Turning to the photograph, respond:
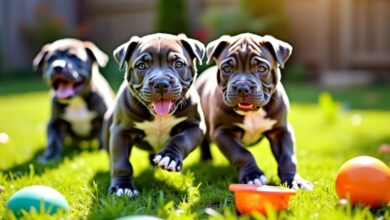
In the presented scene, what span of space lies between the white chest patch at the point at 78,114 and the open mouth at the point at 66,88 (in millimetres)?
165

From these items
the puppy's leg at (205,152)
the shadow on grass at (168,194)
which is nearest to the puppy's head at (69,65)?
→ the shadow on grass at (168,194)

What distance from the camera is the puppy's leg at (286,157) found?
3898 mm

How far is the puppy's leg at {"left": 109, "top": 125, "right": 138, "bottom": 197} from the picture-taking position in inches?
149

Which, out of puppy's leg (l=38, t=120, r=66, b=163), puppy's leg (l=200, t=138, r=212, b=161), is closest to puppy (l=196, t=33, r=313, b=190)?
puppy's leg (l=200, t=138, r=212, b=161)

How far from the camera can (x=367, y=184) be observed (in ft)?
10.3

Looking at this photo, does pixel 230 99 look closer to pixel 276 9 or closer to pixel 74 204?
pixel 74 204

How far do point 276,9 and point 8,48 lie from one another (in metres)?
9.03

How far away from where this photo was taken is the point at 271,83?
3.95 m

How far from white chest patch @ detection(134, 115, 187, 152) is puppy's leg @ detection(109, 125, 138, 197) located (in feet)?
0.48

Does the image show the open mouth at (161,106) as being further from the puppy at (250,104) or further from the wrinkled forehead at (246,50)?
the wrinkled forehead at (246,50)

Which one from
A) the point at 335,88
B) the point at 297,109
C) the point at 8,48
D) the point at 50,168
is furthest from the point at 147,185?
the point at 8,48

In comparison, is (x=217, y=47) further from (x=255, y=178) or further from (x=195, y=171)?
(x=195, y=171)

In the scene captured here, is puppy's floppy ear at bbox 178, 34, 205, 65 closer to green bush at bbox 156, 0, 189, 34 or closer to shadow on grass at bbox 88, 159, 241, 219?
shadow on grass at bbox 88, 159, 241, 219

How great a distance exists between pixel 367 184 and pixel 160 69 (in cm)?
160
